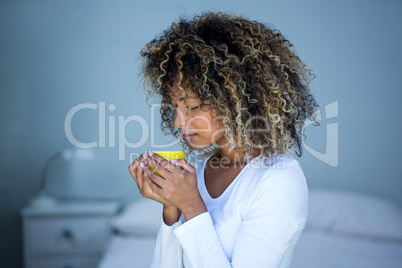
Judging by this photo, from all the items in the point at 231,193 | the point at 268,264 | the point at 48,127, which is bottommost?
the point at 268,264

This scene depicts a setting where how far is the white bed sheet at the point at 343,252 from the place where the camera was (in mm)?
1528

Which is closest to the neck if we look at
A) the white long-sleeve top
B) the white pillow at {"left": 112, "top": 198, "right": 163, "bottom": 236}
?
the white long-sleeve top

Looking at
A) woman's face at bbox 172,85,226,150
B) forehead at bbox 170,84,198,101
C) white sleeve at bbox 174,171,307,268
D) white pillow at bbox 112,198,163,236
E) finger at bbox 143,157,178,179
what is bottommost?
white pillow at bbox 112,198,163,236

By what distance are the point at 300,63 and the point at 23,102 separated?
6.01 feet

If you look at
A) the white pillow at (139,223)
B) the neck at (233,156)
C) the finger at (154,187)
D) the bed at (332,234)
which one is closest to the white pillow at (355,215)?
the bed at (332,234)

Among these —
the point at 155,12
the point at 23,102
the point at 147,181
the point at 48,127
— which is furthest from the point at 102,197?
the point at 147,181

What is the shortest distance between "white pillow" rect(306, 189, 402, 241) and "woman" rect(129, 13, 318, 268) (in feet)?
3.45

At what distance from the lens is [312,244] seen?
1.74m

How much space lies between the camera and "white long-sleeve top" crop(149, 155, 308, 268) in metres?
0.75

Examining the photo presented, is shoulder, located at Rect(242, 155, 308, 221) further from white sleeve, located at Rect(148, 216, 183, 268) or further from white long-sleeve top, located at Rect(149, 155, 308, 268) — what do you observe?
white sleeve, located at Rect(148, 216, 183, 268)

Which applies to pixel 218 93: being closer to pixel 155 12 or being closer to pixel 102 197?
pixel 155 12

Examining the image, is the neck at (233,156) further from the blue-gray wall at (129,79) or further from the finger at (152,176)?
the blue-gray wall at (129,79)

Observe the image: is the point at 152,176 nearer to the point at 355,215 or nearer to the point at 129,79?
→ the point at 355,215

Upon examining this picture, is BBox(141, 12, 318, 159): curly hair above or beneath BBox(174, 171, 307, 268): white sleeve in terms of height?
above
